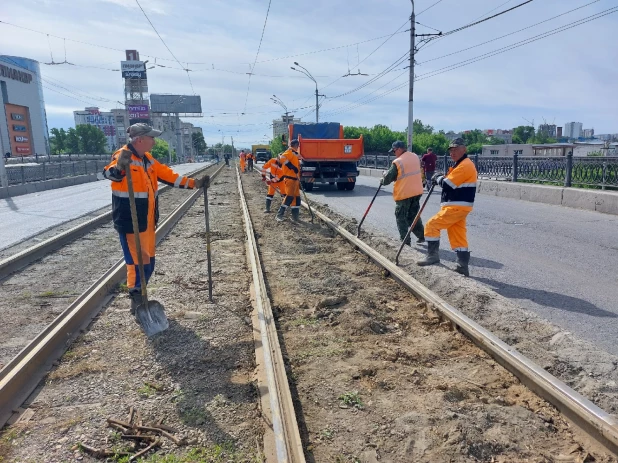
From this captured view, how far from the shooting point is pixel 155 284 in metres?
5.85

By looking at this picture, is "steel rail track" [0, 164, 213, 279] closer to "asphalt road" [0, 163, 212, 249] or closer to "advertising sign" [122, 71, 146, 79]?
"asphalt road" [0, 163, 212, 249]

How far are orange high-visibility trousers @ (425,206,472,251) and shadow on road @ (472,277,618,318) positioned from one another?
537 mm

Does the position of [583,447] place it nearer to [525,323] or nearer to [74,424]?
[525,323]

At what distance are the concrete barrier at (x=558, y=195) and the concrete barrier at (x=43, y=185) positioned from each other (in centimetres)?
1884

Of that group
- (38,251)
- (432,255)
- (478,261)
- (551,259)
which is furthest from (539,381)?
(38,251)

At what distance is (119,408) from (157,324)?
119 centimetres

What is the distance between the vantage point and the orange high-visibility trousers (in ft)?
19.1

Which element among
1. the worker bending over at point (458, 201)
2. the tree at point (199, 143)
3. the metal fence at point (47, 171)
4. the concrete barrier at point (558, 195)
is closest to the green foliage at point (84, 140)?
the metal fence at point (47, 171)

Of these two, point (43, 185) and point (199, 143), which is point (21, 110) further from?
point (199, 143)

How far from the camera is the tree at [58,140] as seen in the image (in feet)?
272

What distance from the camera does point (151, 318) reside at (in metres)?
4.27

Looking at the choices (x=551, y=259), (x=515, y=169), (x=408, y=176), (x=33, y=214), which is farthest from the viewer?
(x=515, y=169)

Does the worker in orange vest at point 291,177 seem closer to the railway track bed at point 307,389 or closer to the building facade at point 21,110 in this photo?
the railway track bed at point 307,389

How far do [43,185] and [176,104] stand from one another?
223ft
